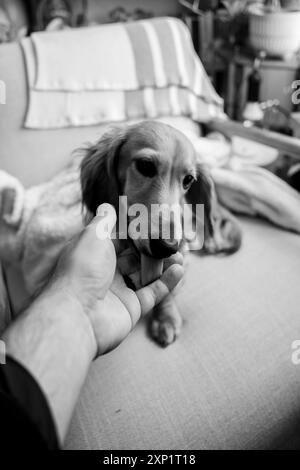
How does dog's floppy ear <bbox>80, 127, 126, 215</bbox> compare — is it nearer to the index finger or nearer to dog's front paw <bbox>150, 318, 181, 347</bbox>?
the index finger

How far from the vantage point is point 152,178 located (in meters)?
0.51

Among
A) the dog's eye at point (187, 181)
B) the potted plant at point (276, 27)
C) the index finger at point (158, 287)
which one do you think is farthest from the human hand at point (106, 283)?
the potted plant at point (276, 27)

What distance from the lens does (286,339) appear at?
→ 0.61 m

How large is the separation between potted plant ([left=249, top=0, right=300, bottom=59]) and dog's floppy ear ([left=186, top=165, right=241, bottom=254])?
0.87m

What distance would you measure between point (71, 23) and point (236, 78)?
830 mm

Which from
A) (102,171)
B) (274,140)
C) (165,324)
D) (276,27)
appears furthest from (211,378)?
(276,27)

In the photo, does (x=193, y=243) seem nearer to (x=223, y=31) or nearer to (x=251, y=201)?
(x=251, y=201)

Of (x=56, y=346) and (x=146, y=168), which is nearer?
(x=56, y=346)

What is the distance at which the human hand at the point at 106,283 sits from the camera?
1.43 ft

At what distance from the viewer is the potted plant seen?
4.12 feet

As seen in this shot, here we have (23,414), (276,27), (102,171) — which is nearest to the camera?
(23,414)

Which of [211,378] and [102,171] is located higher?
[102,171]

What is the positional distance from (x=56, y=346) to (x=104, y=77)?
67cm

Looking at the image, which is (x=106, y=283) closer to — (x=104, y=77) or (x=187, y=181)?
(x=187, y=181)
